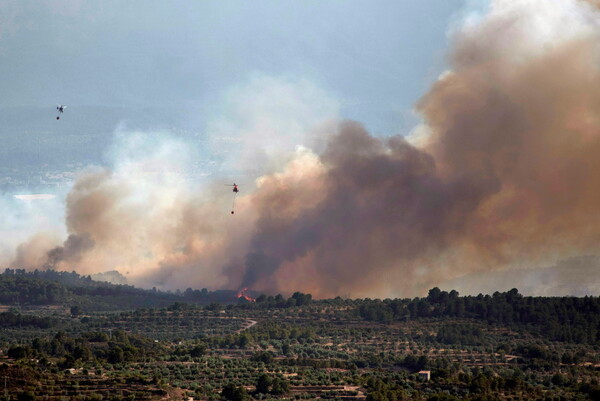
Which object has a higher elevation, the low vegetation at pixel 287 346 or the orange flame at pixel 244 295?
the orange flame at pixel 244 295

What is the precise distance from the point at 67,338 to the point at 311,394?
3360cm

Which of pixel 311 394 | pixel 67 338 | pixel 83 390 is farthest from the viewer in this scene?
pixel 67 338

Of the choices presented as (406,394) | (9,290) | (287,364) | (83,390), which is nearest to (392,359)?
(287,364)

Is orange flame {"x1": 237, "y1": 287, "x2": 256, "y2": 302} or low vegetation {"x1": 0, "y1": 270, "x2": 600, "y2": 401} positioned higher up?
orange flame {"x1": 237, "y1": 287, "x2": 256, "y2": 302}

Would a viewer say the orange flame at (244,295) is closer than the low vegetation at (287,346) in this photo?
No

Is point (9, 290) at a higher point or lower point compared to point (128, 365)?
higher

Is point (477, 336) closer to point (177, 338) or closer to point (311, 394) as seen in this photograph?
point (177, 338)

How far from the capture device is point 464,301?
15538 centimetres

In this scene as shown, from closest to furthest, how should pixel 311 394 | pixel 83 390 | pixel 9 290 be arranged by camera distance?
1. pixel 83 390
2. pixel 311 394
3. pixel 9 290

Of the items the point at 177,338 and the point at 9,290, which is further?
A: the point at 9,290

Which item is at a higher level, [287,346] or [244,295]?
[244,295]

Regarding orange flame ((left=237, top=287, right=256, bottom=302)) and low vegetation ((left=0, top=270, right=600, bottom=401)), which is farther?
orange flame ((left=237, top=287, right=256, bottom=302))

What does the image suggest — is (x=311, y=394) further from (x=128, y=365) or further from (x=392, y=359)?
(x=392, y=359)

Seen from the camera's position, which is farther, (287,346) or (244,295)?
(244,295)
